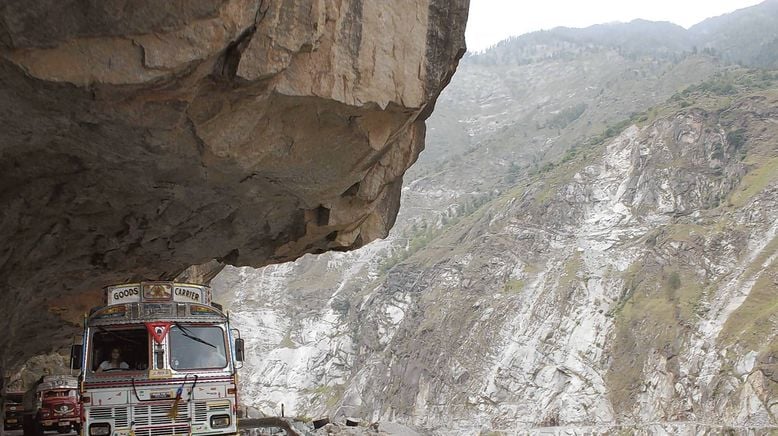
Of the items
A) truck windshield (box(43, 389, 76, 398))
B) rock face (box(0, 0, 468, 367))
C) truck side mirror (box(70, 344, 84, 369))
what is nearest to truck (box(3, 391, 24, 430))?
truck windshield (box(43, 389, 76, 398))

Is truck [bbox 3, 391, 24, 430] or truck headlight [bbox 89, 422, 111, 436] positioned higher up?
truck headlight [bbox 89, 422, 111, 436]

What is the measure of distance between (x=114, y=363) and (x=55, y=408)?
8.64 m

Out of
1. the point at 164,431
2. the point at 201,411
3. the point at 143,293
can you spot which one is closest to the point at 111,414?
the point at 164,431

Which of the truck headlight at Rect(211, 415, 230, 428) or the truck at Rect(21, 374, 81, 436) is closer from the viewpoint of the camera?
the truck headlight at Rect(211, 415, 230, 428)

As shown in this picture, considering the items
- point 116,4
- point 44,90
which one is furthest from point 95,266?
point 116,4

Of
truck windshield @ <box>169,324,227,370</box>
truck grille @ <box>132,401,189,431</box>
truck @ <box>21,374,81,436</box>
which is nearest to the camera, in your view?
truck grille @ <box>132,401,189,431</box>

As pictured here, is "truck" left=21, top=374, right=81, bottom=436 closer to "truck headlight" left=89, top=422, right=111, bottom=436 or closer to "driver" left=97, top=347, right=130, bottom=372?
"driver" left=97, top=347, right=130, bottom=372

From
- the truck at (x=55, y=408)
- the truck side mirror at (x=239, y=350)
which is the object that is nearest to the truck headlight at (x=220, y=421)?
the truck side mirror at (x=239, y=350)

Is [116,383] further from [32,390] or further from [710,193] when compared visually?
[710,193]

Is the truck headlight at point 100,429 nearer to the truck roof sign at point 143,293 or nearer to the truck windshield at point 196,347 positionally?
the truck windshield at point 196,347

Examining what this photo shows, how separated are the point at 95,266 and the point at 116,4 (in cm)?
939

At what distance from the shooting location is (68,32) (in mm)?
6426

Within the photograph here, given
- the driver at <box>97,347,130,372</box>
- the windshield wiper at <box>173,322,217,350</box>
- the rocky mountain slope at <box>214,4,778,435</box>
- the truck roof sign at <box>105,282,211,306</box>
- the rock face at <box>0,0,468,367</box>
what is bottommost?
the rocky mountain slope at <box>214,4,778,435</box>

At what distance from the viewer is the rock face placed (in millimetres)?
6836
